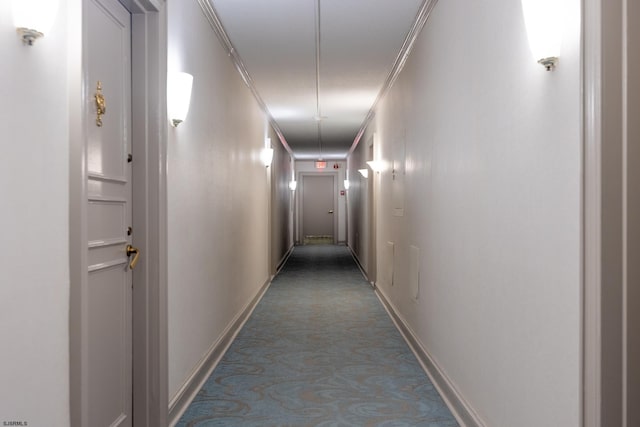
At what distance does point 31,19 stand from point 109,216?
1.00 metres

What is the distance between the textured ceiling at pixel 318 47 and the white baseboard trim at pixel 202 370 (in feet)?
8.82

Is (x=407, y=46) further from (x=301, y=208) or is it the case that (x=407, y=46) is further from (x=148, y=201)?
(x=301, y=208)

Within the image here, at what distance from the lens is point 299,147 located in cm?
1310

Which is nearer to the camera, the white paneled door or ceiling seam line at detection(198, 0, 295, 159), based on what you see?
the white paneled door

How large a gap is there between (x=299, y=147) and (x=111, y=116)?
10.8 meters

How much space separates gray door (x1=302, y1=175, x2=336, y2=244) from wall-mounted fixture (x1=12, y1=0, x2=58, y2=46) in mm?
15016

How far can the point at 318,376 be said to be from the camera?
3.76 meters

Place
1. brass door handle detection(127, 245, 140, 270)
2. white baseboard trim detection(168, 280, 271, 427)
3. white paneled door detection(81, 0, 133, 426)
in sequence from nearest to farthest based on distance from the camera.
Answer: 1. white paneled door detection(81, 0, 133, 426)
2. brass door handle detection(127, 245, 140, 270)
3. white baseboard trim detection(168, 280, 271, 427)

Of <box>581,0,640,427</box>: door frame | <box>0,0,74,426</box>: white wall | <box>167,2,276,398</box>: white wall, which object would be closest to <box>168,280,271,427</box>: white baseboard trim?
<box>167,2,276,398</box>: white wall

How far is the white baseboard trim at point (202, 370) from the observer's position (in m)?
2.96

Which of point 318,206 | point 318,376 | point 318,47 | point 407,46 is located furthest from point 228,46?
point 318,206

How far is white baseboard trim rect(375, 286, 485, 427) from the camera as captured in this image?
9.16 feet

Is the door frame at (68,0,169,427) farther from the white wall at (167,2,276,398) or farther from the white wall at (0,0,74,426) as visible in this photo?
the white wall at (0,0,74,426)

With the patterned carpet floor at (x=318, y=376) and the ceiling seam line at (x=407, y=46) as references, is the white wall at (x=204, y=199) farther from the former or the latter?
the ceiling seam line at (x=407, y=46)
